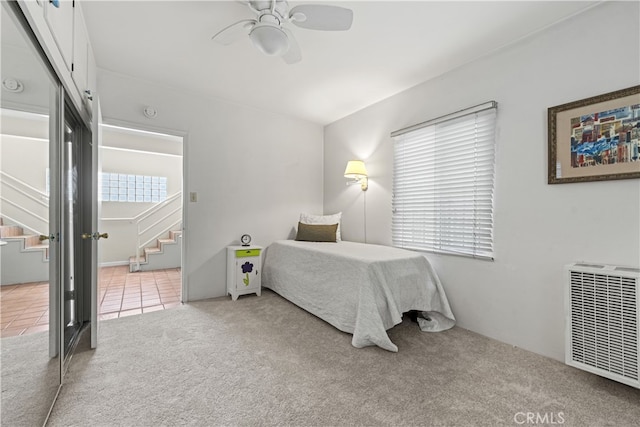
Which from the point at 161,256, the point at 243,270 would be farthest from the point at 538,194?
the point at 161,256

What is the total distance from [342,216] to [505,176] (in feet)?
7.24

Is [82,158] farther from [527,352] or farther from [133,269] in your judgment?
[527,352]

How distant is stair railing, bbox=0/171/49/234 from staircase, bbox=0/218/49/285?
3 centimetres

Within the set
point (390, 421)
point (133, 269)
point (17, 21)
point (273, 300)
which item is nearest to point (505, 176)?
point (390, 421)

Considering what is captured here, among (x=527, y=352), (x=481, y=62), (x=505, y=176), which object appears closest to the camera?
(x=527, y=352)

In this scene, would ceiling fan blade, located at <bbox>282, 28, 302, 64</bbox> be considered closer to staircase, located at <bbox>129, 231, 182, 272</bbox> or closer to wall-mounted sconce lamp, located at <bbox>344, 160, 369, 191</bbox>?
wall-mounted sconce lamp, located at <bbox>344, 160, 369, 191</bbox>

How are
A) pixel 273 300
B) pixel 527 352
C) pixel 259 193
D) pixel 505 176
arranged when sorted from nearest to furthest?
pixel 527 352, pixel 505 176, pixel 273 300, pixel 259 193

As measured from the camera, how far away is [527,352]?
7.29 feet

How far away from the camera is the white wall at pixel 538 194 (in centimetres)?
186

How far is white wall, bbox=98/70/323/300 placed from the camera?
320cm

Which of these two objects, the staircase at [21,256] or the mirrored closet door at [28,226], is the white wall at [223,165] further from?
the staircase at [21,256]

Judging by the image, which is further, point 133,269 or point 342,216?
point 133,269

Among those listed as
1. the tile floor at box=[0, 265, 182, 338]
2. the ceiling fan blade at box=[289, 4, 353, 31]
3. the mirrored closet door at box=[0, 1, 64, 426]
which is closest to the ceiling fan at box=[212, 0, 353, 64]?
the ceiling fan blade at box=[289, 4, 353, 31]

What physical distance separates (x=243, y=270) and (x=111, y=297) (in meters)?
1.69
